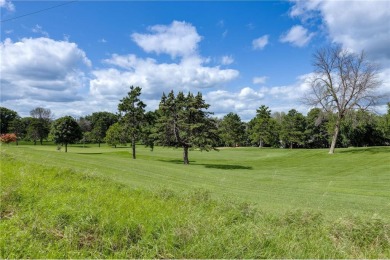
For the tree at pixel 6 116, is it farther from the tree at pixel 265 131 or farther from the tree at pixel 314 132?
the tree at pixel 314 132

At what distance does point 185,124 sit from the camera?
3091cm

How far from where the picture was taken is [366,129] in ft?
237

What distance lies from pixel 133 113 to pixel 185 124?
36.1 ft

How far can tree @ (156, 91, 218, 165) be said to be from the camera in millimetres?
30516

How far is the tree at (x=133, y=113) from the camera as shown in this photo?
38.8 metres

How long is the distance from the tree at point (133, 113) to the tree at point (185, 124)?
6.58 metres

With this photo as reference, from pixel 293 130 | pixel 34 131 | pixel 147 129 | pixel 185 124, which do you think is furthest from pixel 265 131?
pixel 34 131

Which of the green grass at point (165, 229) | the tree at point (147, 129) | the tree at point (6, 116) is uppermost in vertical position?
the tree at point (6, 116)

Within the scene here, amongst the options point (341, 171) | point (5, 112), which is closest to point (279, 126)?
point (341, 171)

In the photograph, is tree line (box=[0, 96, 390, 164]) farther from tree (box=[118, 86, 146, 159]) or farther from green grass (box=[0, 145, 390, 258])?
green grass (box=[0, 145, 390, 258])

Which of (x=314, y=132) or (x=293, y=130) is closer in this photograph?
(x=293, y=130)

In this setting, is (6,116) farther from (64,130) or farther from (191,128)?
(191,128)

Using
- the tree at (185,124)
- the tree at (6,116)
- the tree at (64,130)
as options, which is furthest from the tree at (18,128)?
the tree at (185,124)

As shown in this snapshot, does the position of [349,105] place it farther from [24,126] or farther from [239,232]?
[24,126]
